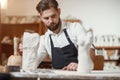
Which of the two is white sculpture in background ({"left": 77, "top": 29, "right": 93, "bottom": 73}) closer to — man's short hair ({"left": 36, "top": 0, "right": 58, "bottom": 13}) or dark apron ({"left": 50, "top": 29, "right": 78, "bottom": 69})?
man's short hair ({"left": 36, "top": 0, "right": 58, "bottom": 13})

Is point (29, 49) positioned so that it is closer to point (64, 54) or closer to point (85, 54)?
point (85, 54)

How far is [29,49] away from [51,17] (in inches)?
21.3

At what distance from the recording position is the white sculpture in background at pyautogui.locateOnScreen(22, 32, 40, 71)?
1.62 meters

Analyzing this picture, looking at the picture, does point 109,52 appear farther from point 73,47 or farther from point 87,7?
point 73,47

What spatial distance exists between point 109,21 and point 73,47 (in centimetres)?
316

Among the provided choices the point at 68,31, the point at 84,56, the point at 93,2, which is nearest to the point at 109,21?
the point at 93,2

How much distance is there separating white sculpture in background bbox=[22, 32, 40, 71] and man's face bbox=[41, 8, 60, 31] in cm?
47

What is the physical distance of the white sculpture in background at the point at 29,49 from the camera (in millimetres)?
1617

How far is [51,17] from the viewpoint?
2.10m

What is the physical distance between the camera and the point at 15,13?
217 inches

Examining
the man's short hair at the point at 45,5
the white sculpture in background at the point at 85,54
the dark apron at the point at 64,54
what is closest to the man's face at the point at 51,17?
the man's short hair at the point at 45,5

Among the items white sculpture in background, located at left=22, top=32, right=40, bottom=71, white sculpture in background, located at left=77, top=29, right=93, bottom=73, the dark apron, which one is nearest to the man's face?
the dark apron

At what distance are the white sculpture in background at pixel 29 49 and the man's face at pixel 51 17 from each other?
0.47m

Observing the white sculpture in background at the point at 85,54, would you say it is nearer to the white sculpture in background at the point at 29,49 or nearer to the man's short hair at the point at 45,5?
the white sculpture in background at the point at 29,49
